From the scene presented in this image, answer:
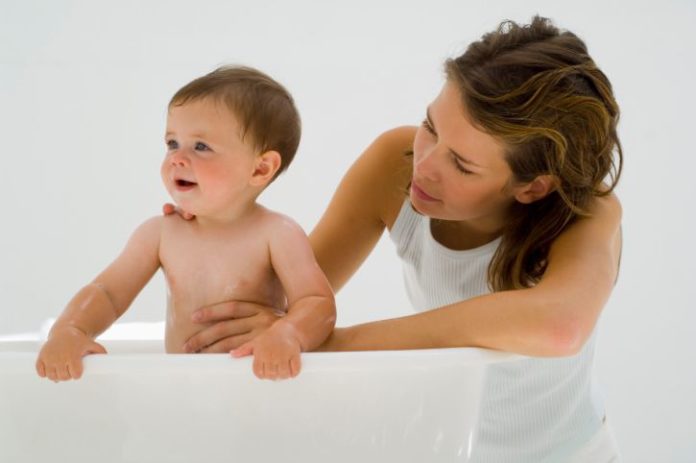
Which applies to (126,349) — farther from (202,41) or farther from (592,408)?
(202,41)

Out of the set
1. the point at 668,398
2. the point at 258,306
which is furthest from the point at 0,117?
the point at 668,398

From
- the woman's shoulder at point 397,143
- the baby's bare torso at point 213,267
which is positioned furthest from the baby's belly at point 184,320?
the woman's shoulder at point 397,143

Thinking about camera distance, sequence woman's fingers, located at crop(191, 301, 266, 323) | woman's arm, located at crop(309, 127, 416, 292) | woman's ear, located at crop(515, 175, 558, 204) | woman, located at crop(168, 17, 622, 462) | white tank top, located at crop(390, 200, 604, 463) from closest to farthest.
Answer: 1. woman, located at crop(168, 17, 622, 462)
2. woman's fingers, located at crop(191, 301, 266, 323)
3. woman's ear, located at crop(515, 175, 558, 204)
4. white tank top, located at crop(390, 200, 604, 463)
5. woman's arm, located at crop(309, 127, 416, 292)

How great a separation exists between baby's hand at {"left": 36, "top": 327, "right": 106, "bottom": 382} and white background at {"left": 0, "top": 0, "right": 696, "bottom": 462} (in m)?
1.83

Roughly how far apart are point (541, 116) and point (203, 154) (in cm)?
47

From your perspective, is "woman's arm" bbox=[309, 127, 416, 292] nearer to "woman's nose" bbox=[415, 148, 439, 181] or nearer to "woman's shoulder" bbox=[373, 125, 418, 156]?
"woman's shoulder" bbox=[373, 125, 418, 156]

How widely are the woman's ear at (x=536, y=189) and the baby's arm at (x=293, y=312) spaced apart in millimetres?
353

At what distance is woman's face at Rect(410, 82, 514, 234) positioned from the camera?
1.34 m

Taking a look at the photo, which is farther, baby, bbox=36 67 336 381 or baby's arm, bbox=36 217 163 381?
baby, bbox=36 67 336 381

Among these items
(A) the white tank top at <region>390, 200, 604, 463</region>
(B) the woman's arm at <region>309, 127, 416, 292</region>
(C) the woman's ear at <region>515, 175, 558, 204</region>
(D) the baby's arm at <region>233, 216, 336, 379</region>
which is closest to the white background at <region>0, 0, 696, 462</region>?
(B) the woman's arm at <region>309, 127, 416, 292</region>

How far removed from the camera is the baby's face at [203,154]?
4.15ft

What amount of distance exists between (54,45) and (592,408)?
7.15 ft

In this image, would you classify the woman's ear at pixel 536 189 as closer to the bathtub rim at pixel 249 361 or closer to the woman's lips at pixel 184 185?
the bathtub rim at pixel 249 361

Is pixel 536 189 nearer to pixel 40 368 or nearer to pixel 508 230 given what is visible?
pixel 508 230
